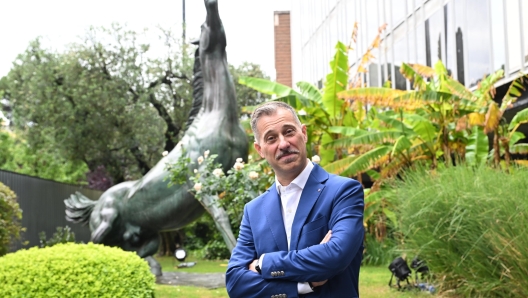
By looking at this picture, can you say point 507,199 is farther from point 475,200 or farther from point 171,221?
point 171,221

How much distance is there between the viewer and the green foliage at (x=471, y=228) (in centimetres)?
616

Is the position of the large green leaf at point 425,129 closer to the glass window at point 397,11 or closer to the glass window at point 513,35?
the glass window at point 513,35

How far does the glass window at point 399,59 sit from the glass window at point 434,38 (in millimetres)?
1692

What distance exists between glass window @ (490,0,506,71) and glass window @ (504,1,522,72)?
20 centimetres

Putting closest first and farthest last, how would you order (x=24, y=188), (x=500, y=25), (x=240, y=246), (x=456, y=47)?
(x=240, y=246), (x=500, y=25), (x=456, y=47), (x=24, y=188)

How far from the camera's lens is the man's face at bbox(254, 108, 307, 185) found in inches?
100

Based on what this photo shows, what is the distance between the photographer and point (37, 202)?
16.1m

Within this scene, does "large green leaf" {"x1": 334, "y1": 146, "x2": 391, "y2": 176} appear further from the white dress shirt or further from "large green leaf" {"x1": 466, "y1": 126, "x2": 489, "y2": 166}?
the white dress shirt

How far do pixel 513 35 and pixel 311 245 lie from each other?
10667mm

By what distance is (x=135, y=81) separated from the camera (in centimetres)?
2134

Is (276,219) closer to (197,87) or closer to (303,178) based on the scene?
(303,178)

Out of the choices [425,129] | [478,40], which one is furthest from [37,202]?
[478,40]

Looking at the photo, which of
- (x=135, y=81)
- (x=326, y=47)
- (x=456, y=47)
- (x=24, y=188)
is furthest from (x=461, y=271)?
(x=326, y=47)

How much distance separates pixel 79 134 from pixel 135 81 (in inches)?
99.9
